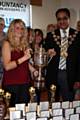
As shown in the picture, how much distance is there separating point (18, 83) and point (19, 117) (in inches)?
27.1

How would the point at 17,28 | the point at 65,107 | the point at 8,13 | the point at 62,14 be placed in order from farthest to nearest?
the point at 8,13, the point at 62,14, the point at 17,28, the point at 65,107

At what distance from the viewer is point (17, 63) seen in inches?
85.3

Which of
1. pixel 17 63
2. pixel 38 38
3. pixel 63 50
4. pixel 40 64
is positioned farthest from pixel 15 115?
pixel 38 38

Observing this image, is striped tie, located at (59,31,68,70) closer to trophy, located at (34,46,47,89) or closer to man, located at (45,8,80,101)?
man, located at (45,8,80,101)

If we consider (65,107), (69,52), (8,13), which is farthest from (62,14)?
(8,13)

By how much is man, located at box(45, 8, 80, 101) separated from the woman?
0.78 feet

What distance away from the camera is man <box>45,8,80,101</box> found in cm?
242

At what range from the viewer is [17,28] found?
7.10 ft

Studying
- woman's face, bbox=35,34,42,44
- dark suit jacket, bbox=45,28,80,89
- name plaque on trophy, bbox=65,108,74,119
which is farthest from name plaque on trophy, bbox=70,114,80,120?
woman's face, bbox=35,34,42,44

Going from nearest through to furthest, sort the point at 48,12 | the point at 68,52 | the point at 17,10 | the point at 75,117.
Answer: the point at 75,117, the point at 68,52, the point at 17,10, the point at 48,12

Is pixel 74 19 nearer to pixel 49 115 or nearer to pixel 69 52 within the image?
pixel 69 52

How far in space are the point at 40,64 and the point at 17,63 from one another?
0.64 feet

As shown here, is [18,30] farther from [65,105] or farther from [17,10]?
[17,10]

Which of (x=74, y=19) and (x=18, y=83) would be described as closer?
(x=18, y=83)
